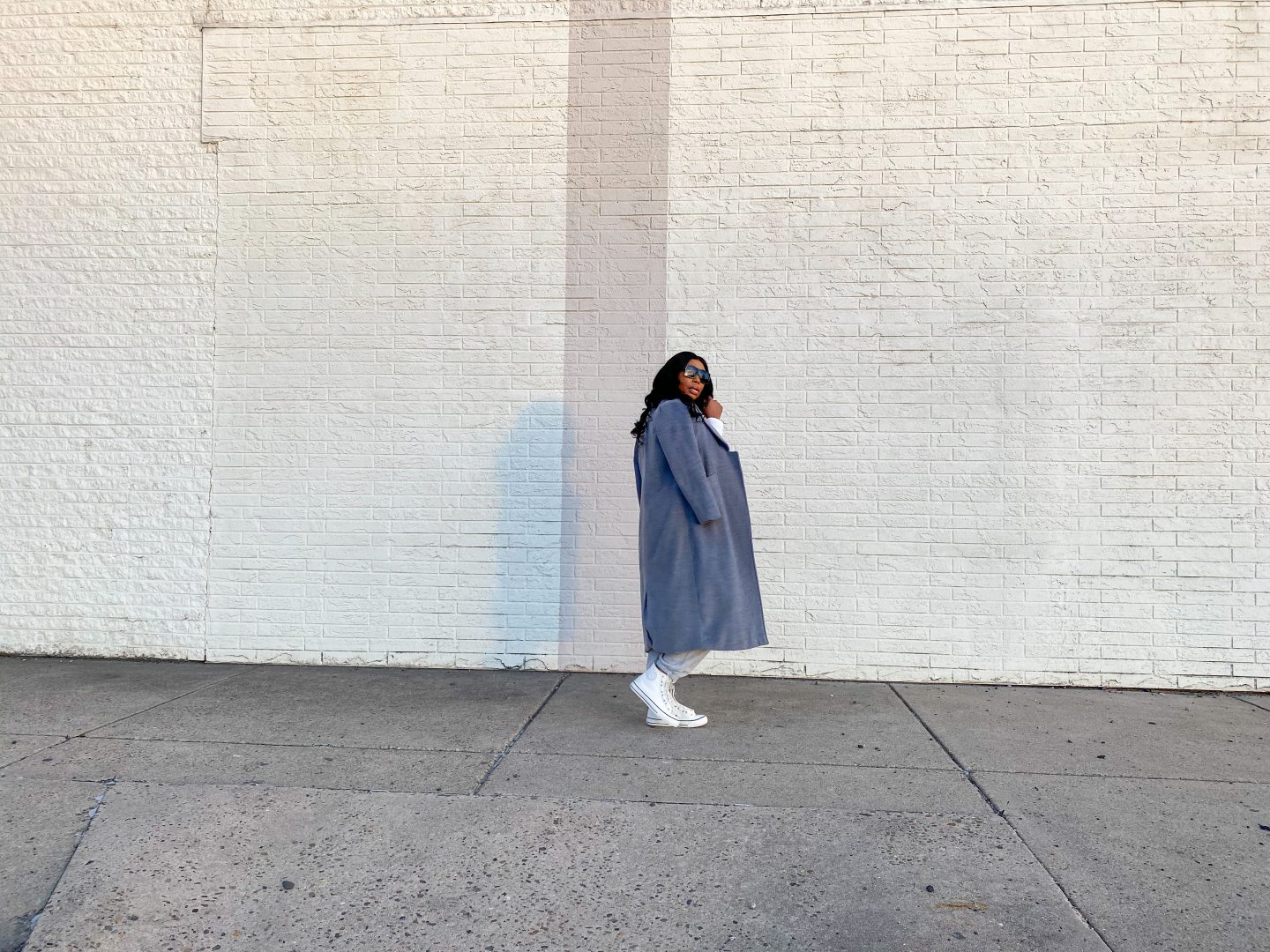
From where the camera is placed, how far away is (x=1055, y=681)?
5.38 metres

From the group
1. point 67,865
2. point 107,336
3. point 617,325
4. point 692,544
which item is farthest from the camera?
point 107,336

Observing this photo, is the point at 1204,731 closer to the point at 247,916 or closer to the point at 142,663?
the point at 247,916

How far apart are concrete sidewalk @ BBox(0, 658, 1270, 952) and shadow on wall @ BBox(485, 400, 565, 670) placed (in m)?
0.95

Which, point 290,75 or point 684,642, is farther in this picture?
point 290,75

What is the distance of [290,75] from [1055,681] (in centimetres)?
630

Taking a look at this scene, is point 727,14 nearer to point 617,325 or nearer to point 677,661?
point 617,325

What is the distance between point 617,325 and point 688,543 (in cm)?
195

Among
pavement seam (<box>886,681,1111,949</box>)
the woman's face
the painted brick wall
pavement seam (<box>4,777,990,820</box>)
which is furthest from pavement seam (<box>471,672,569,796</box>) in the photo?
the painted brick wall

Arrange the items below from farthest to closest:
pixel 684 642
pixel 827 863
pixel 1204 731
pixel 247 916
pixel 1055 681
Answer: pixel 1055 681, pixel 1204 731, pixel 684 642, pixel 827 863, pixel 247 916

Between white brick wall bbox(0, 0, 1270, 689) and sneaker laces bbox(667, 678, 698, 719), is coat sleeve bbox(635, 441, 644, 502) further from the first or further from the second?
white brick wall bbox(0, 0, 1270, 689)

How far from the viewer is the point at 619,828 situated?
3.06 metres

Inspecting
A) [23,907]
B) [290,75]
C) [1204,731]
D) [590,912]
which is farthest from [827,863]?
[290,75]

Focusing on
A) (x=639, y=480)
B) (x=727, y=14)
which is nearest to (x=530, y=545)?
(x=639, y=480)

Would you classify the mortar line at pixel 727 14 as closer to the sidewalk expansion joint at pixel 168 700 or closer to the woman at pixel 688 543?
the woman at pixel 688 543
